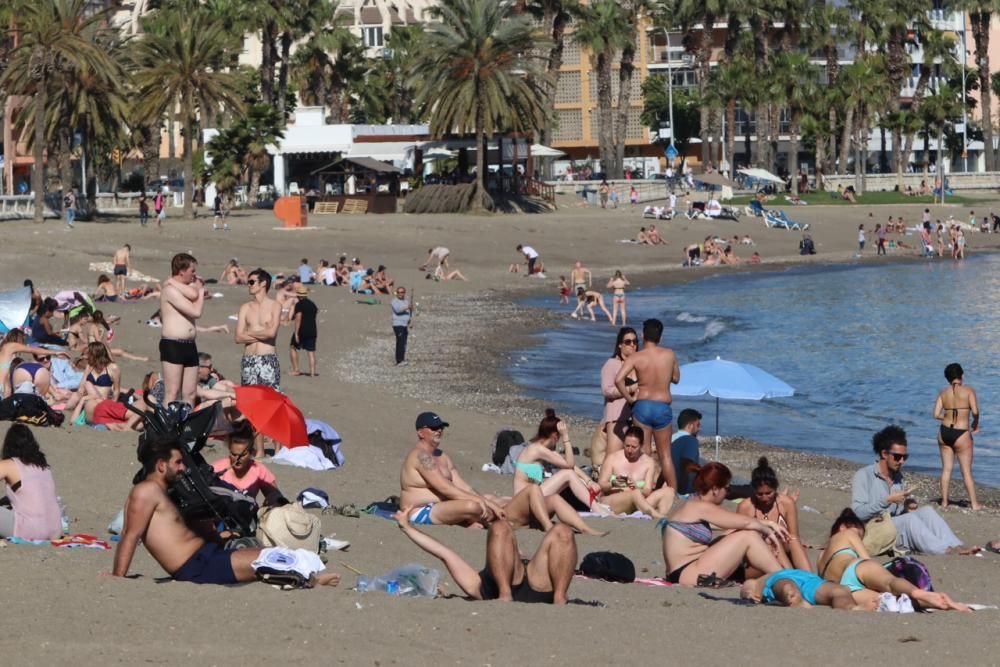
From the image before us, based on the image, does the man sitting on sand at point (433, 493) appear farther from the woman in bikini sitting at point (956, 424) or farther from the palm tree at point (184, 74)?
the palm tree at point (184, 74)

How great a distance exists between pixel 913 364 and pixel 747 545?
64.5 feet

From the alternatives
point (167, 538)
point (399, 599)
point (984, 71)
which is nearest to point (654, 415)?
point (399, 599)

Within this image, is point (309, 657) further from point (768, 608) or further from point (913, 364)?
point (913, 364)

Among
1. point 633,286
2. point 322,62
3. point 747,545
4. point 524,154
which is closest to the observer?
point 747,545

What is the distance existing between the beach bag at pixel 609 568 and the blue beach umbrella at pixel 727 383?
5442mm

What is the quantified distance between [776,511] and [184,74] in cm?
3963

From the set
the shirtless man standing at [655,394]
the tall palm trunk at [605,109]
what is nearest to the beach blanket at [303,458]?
the shirtless man standing at [655,394]

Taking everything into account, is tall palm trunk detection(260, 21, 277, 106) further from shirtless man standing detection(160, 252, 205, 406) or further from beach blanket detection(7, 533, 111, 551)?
beach blanket detection(7, 533, 111, 551)

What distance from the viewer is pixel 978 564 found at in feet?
35.6

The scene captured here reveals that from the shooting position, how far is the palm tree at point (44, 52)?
42312 mm

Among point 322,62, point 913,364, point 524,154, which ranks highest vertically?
point 322,62

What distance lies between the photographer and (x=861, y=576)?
877 cm

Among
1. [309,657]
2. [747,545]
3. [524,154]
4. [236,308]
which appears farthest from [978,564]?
[524,154]

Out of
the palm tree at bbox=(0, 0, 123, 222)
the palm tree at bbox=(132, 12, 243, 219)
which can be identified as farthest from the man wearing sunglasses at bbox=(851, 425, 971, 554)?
the palm tree at bbox=(132, 12, 243, 219)
